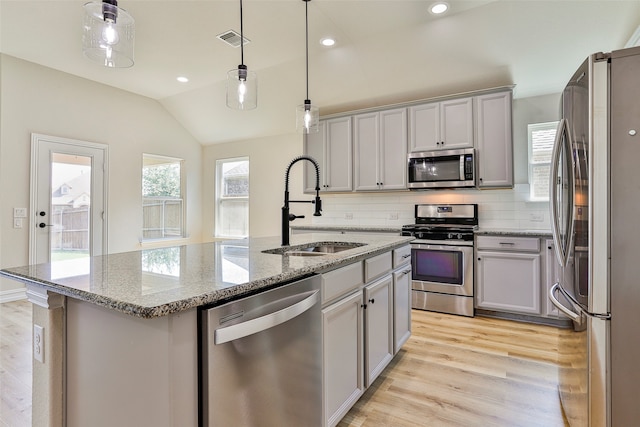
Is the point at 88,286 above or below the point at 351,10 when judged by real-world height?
below

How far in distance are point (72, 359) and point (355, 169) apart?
3.74 m

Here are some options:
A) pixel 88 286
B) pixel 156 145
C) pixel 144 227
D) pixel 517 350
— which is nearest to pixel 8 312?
pixel 144 227

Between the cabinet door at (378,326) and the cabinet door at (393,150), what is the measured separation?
2136 millimetres

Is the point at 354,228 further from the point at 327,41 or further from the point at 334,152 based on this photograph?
the point at 327,41

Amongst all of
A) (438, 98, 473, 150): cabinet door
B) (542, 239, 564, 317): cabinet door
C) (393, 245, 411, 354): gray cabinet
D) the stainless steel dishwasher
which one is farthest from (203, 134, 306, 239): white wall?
the stainless steel dishwasher

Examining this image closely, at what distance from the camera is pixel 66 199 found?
441cm

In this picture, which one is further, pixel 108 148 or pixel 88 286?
pixel 108 148

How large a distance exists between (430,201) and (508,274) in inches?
50.9

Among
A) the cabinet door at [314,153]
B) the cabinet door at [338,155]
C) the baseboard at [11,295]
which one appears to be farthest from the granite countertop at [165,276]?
the baseboard at [11,295]

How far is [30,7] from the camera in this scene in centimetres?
307

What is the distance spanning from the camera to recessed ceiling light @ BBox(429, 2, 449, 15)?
112 inches

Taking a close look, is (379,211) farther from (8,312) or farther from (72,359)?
(8,312)

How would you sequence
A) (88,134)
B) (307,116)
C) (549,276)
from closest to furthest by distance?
(307,116) → (549,276) → (88,134)

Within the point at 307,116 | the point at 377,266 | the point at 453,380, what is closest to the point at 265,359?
the point at 377,266
